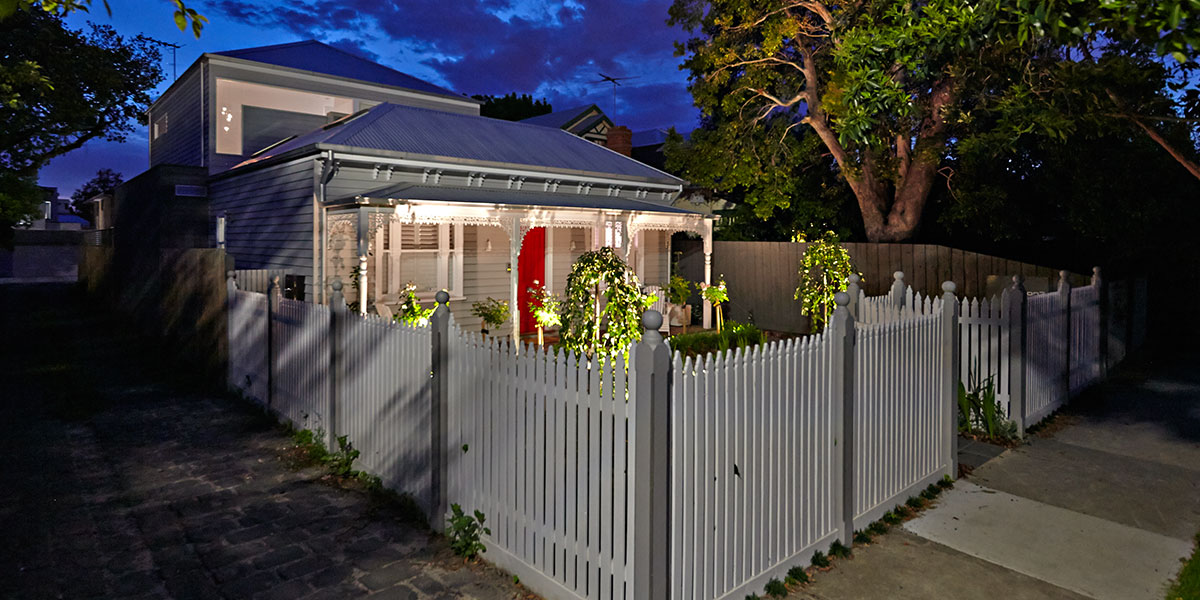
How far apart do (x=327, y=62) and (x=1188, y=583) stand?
23.0 m

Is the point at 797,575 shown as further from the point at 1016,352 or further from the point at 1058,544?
the point at 1016,352

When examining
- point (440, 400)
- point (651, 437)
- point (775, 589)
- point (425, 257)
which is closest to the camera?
point (651, 437)

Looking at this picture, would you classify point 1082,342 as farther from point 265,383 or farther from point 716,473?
point 265,383

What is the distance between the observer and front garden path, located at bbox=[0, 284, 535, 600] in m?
4.52

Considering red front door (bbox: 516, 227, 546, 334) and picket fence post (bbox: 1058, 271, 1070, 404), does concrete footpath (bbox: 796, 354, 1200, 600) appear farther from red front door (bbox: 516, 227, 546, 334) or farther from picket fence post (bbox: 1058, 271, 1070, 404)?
red front door (bbox: 516, 227, 546, 334)

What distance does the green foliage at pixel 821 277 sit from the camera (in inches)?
511

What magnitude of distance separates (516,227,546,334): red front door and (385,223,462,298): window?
1784 mm

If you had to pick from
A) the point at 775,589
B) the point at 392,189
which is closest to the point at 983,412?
the point at 775,589

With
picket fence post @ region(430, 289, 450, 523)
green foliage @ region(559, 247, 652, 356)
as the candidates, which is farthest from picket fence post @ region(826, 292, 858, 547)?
picket fence post @ region(430, 289, 450, 523)

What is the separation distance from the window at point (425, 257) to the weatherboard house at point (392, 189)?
0.10ft

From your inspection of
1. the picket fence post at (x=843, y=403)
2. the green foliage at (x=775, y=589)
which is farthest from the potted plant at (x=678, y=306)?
the green foliage at (x=775, y=589)

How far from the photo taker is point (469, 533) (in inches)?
192

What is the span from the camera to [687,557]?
3824 mm

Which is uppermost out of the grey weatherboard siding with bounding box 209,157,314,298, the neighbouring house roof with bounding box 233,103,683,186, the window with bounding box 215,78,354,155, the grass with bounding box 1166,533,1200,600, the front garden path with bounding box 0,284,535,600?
the window with bounding box 215,78,354,155
